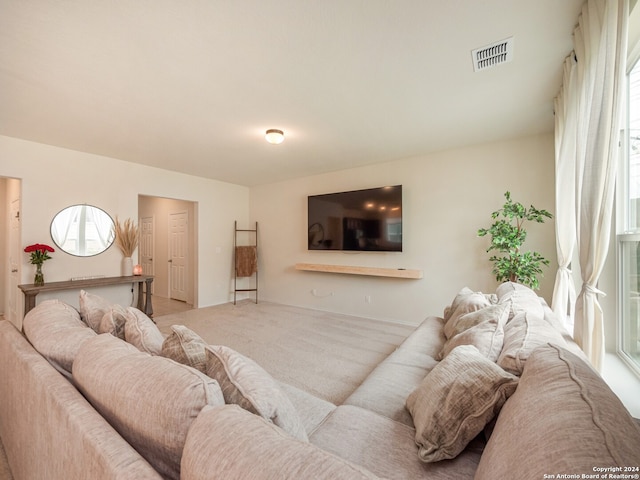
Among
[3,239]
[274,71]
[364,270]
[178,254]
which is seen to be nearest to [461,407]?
[274,71]

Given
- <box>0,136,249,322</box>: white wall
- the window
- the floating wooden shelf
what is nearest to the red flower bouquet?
<box>0,136,249,322</box>: white wall

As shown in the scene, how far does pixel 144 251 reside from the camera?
690 cm

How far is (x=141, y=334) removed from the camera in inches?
52.2

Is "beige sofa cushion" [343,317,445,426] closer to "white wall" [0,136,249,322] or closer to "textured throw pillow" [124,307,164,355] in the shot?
"textured throw pillow" [124,307,164,355]

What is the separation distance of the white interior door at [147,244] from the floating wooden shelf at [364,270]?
398cm

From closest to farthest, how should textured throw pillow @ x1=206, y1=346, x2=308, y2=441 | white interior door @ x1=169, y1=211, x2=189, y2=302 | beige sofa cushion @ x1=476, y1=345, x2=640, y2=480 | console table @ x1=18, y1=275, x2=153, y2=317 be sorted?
beige sofa cushion @ x1=476, y1=345, x2=640, y2=480, textured throw pillow @ x1=206, y1=346, x2=308, y2=441, console table @ x1=18, y1=275, x2=153, y2=317, white interior door @ x1=169, y1=211, x2=189, y2=302

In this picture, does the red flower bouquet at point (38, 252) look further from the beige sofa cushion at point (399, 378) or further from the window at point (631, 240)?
the window at point (631, 240)

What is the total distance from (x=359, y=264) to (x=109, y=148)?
4.09 metres

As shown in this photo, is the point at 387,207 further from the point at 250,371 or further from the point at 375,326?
the point at 250,371

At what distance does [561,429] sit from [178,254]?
6707mm

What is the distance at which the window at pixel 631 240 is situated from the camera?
5.92 feet

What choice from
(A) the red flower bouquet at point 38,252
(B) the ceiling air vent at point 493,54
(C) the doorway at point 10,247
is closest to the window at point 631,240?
(B) the ceiling air vent at point 493,54

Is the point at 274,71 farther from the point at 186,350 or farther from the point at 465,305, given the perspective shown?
the point at 465,305

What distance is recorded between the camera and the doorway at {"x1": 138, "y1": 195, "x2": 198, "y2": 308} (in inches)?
229
